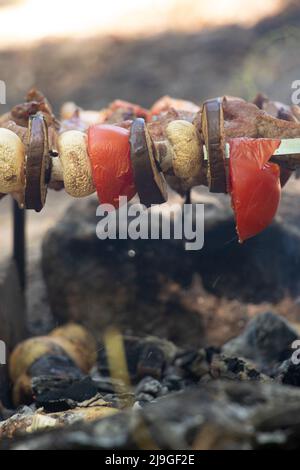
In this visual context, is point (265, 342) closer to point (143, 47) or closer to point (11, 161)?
point (11, 161)

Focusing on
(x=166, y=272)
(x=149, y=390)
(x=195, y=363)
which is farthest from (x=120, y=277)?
(x=149, y=390)

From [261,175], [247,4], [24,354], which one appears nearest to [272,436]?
[261,175]

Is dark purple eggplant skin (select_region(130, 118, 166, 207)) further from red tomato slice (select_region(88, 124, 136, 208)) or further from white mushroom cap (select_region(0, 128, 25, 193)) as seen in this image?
white mushroom cap (select_region(0, 128, 25, 193))

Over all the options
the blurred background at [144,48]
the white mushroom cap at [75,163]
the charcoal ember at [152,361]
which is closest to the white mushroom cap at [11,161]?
the white mushroom cap at [75,163]

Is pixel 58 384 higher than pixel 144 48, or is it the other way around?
pixel 144 48

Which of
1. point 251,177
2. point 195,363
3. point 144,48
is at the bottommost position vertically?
point 195,363
